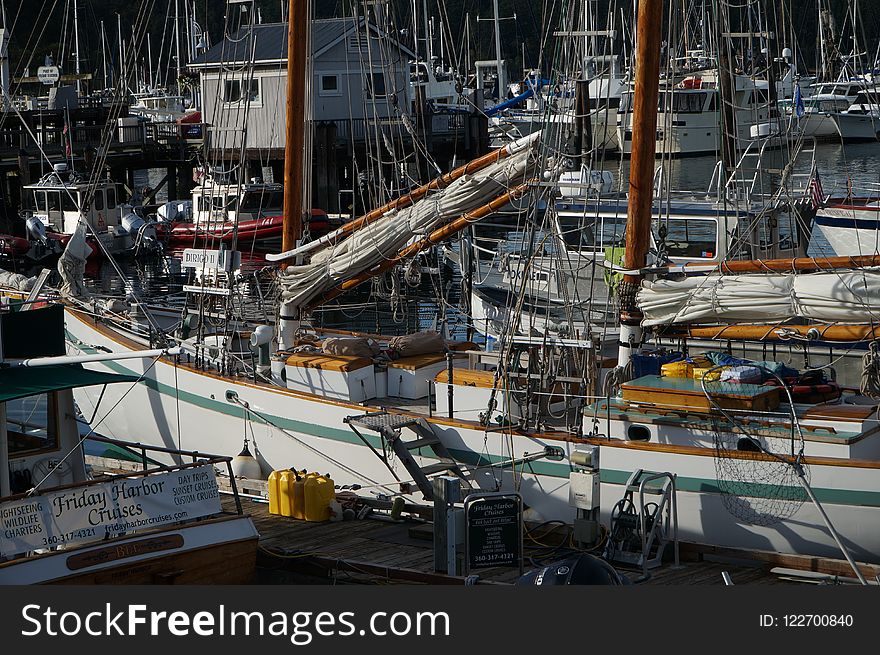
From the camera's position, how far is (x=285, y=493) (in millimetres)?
18297

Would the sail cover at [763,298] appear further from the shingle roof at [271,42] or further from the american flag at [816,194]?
the shingle roof at [271,42]

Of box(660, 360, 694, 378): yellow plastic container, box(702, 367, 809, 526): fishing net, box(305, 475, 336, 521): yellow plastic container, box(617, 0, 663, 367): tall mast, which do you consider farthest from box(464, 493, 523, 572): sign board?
box(617, 0, 663, 367): tall mast

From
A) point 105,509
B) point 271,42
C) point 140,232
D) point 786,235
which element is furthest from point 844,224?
point 140,232

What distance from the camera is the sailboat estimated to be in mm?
16312

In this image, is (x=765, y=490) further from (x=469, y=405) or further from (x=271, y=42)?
(x=271, y=42)

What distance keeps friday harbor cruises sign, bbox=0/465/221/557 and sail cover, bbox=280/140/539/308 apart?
6.09 m

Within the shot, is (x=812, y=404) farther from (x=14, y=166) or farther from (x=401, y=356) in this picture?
(x=14, y=166)

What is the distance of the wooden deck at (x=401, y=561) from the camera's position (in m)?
15.3

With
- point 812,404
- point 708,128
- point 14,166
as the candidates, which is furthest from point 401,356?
point 708,128

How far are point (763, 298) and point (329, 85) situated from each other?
42.3 metres

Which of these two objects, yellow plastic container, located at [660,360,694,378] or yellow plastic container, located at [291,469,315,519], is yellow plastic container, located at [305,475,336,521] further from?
yellow plastic container, located at [660,360,694,378]

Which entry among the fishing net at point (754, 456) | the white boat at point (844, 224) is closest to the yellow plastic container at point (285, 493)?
the fishing net at point (754, 456)

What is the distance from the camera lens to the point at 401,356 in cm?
2102

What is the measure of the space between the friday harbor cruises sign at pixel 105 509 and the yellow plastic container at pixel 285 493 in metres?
2.55
